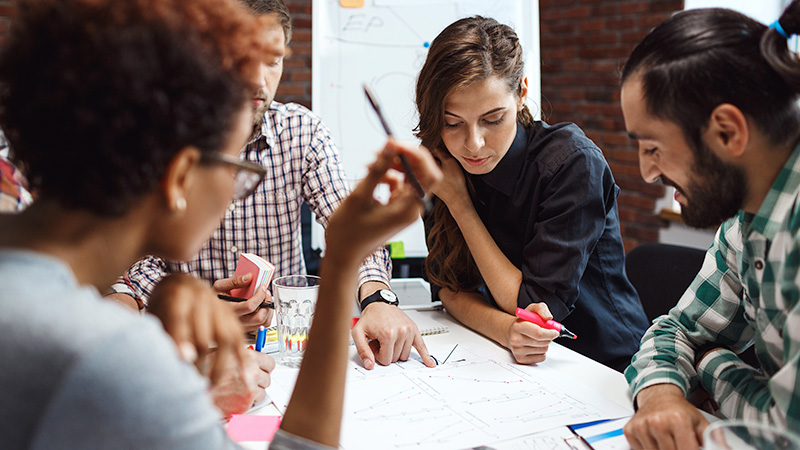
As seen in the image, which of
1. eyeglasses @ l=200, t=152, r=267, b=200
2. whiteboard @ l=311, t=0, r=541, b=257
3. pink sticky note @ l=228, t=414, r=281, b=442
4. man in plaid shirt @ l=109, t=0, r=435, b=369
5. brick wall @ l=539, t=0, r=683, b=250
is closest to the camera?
eyeglasses @ l=200, t=152, r=267, b=200

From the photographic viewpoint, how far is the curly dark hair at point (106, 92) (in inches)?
20.6

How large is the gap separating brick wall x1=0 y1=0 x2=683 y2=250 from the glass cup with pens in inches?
87.4

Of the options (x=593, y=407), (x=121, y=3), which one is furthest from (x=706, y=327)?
(x=121, y=3)

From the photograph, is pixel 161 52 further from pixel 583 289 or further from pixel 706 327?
pixel 583 289

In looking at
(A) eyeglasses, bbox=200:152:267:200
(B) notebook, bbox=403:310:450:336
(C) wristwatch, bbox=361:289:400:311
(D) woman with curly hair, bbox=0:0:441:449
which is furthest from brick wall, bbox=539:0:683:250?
(D) woman with curly hair, bbox=0:0:441:449

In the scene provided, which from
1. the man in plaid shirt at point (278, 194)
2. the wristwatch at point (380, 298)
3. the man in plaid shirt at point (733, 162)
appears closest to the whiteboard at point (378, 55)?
the man in plaid shirt at point (278, 194)

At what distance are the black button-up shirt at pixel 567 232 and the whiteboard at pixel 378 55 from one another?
105 cm

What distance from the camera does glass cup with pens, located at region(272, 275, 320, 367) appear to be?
122 centimetres

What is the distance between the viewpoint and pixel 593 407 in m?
1.03

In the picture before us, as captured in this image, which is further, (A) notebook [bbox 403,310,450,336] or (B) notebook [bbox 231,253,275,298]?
(A) notebook [bbox 403,310,450,336]

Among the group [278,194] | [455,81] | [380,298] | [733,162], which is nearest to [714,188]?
[733,162]

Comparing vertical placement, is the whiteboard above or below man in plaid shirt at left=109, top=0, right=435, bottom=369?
above

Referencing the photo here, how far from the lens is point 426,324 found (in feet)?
4.91

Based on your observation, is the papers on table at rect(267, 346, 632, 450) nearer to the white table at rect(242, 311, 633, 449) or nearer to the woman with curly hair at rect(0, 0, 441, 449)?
the white table at rect(242, 311, 633, 449)
